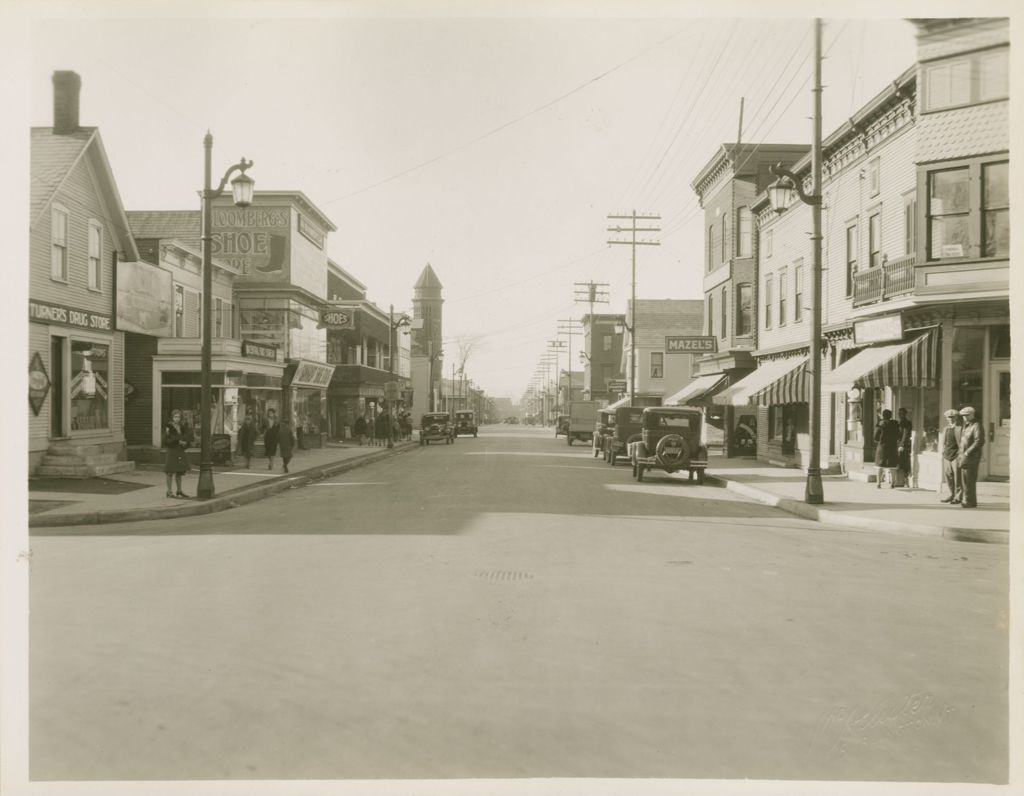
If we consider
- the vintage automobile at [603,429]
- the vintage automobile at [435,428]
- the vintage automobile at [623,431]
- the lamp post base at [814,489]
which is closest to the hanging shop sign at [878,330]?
the lamp post base at [814,489]

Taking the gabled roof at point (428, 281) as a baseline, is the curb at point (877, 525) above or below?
below

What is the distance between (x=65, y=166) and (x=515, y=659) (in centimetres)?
1929

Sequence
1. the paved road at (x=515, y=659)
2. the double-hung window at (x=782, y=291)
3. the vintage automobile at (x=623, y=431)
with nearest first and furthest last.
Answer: the paved road at (x=515, y=659)
the double-hung window at (x=782, y=291)
the vintage automobile at (x=623, y=431)

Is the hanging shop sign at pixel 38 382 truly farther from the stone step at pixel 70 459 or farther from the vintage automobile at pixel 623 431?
the vintage automobile at pixel 623 431

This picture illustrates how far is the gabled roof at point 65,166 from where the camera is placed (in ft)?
66.4

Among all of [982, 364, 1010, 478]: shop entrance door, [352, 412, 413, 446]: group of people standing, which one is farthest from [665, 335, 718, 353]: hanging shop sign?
[982, 364, 1010, 478]: shop entrance door

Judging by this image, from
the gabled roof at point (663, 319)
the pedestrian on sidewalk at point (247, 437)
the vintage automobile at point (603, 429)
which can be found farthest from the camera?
the gabled roof at point (663, 319)

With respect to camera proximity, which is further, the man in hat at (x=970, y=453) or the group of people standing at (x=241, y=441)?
the group of people standing at (x=241, y=441)

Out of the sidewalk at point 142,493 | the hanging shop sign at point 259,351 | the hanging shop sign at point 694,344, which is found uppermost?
the hanging shop sign at point 694,344

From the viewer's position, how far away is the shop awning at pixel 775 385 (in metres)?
27.4

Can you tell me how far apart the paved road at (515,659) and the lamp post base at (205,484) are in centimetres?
530

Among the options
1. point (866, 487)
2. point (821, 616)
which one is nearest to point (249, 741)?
point (821, 616)
